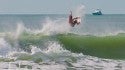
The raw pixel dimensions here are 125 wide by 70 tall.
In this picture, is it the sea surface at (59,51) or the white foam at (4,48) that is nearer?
the sea surface at (59,51)

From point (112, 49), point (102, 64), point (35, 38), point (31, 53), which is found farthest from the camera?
point (35, 38)

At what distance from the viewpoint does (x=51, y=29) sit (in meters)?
31.3

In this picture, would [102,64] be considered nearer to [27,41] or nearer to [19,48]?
[19,48]

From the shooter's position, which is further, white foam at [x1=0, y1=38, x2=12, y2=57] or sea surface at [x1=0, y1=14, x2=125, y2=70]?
white foam at [x1=0, y1=38, x2=12, y2=57]

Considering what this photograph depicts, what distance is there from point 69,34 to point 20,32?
136 inches

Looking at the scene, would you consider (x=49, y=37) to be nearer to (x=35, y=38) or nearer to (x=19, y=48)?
(x=35, y=38)

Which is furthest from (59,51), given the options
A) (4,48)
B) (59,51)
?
(4,48)

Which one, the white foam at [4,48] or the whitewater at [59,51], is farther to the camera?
the white foam at [4,48]

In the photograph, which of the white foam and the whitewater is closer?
the whitewater

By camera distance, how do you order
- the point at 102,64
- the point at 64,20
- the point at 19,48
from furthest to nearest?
the point at 64,20 < the point at 19,48 < the point at 102,64

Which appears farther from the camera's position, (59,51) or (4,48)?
(4,48)

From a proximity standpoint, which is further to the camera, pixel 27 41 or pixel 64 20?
pixel 64 20

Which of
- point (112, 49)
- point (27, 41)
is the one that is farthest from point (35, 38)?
point (112, 49)

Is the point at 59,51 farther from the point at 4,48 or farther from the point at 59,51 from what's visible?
the point at 4,48
